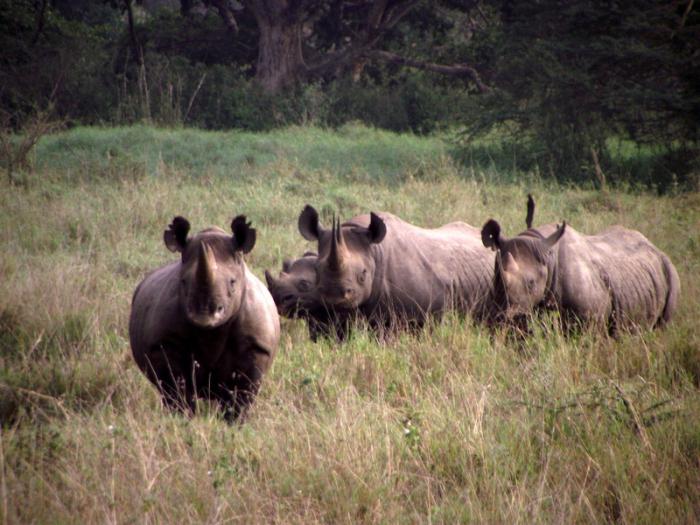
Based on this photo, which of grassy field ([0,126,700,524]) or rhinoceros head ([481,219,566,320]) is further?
rhinoceros head ([481,219,566,320])

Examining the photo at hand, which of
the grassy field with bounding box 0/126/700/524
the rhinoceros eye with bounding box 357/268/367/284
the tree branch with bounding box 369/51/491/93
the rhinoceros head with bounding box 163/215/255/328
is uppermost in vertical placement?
the tree branch with bounding box 369/51/491/93

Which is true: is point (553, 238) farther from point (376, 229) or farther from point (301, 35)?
point (301, 35)

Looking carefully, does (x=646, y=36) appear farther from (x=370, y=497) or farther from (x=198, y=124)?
(x=370, y=497)

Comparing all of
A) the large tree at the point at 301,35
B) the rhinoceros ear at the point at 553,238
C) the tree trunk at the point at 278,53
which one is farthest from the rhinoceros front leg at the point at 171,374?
the tree trunk at the point at 278,53

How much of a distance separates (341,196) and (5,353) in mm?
5951

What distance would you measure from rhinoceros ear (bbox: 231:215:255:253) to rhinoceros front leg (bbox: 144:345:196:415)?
22.7 inches

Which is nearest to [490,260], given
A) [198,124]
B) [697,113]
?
[697,113]

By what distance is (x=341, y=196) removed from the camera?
1105 cm

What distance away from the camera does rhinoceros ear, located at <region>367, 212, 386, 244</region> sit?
635cm

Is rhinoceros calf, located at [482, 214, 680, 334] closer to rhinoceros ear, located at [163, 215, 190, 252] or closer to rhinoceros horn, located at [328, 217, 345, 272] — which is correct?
rhinoceros horn, located at [328, 217, 345, 272]

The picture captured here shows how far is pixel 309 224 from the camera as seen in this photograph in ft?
21.5

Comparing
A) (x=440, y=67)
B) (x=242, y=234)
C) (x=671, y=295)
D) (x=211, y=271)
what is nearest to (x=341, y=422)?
(x=211, y=271)

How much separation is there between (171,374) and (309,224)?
7.79 ft

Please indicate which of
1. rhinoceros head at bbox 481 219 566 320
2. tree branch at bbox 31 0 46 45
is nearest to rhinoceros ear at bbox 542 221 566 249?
rhinoceros head at bbox 481 219 566 320
